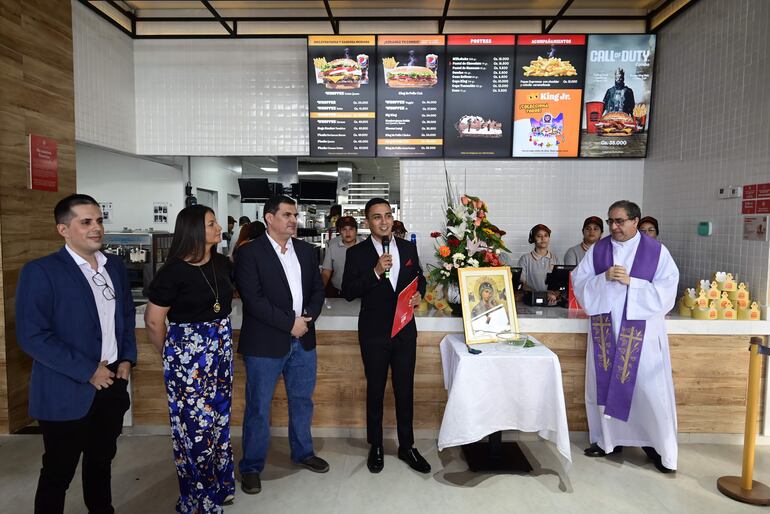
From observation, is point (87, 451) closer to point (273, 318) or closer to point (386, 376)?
point (273, 318)

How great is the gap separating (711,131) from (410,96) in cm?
277

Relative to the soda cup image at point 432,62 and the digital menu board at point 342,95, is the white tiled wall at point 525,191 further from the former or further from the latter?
the soda cup image at point 432,62

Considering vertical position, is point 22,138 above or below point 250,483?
above

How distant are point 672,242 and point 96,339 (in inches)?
188

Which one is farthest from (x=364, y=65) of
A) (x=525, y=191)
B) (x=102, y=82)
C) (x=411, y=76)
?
(x=102, y=82)

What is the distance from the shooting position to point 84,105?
452 cm

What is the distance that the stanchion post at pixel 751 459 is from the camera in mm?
2700

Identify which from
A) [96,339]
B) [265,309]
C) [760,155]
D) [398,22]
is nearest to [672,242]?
[760,155]

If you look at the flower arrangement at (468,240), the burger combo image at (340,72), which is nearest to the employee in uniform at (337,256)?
the flower arrangement at (468,240)

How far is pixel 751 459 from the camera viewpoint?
9.09ft

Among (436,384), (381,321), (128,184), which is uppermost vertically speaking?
(128,184)

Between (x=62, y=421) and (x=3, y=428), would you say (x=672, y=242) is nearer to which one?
(x=62, y=421)

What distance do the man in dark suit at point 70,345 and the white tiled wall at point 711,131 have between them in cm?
422

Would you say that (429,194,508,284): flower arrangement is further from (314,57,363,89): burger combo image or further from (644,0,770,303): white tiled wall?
(314,57,363,89): burger combo image
